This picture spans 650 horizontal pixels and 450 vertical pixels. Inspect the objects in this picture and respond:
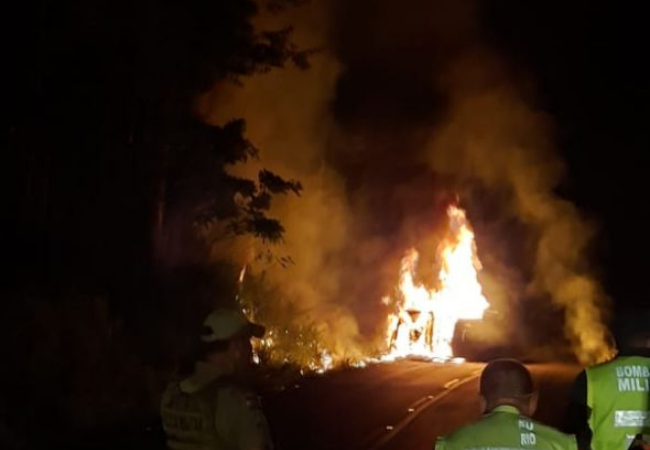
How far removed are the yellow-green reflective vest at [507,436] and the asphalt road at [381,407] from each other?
8645 mm

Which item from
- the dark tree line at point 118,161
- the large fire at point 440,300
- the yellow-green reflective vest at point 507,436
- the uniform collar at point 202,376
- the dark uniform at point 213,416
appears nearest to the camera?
the yellow-green reflective vest at point 507,436

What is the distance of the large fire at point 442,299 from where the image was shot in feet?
103

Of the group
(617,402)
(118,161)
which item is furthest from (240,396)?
(118,161)

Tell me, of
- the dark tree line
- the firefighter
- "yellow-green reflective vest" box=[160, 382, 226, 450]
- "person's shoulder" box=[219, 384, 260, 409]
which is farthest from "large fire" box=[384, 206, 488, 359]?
"person's shoulder" box=[219, 384, 260, 409]

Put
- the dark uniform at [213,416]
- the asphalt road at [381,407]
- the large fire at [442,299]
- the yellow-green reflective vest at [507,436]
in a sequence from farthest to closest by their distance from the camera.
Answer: the large fire at [442,299]
the asphalt road at [381,407]
the dark uniform at [213,416]
the yellow-green reflective vest at [507,436]

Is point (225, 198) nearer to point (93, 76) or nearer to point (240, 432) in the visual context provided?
point (93, 76)

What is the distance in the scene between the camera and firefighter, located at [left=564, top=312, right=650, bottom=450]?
4.81m

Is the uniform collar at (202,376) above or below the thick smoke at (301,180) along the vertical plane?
below

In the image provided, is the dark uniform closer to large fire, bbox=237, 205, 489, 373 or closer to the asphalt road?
the asphalt road

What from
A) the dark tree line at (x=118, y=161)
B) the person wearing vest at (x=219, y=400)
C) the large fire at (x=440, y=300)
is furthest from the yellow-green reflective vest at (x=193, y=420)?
the large fire at (x=440, y=300)

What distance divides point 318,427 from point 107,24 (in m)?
7.70

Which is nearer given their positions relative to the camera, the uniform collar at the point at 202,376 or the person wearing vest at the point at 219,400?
the person wearing vest at the point at 219,400

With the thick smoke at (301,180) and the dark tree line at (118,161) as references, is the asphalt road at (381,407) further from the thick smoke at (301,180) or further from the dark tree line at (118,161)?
the thick smoke at (301,180)

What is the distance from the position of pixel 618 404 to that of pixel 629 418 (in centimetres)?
8
